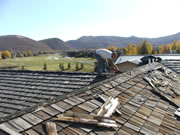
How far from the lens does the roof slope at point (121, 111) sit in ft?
8.52

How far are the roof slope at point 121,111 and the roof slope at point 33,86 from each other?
3179 millimetres

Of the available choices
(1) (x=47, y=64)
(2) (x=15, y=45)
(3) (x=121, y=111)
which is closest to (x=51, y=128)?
(3) (x=121, y=111)

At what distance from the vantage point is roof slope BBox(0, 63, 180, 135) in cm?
260

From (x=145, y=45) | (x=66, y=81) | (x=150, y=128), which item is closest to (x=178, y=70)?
(x=66, y=81)

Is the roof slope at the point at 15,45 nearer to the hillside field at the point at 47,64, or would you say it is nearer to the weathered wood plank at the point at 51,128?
the hillside field at the point at 47,64

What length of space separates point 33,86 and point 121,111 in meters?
6.13

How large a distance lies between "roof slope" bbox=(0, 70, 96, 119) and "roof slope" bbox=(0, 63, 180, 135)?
318 cm

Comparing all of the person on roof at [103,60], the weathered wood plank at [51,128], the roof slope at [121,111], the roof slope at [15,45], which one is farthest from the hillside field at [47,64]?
the roof slope at [15,45]

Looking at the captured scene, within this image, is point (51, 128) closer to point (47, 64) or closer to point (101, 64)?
point (101, 64)

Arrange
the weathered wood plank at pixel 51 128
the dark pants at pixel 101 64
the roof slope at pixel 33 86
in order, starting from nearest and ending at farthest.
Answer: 1. the weathered wood plank at pixel 51 128
2. the roof slope at pixel 33 86
3. the dark pants at pixel 101 64

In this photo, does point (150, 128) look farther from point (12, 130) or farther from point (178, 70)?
point (178, 70)

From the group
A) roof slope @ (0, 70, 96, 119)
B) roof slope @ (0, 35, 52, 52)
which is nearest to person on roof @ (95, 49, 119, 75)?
roof slope @ (0, 70, 96, 119)

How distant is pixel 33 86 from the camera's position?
8094mm

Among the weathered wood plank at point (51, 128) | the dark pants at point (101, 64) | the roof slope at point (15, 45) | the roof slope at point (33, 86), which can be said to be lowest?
the roof slope at point (33, 86)
